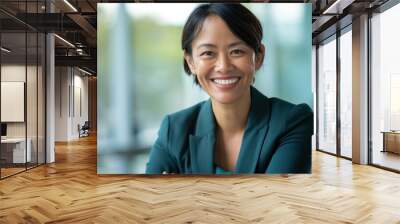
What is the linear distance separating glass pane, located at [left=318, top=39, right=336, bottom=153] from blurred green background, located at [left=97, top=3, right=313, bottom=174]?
5216mm

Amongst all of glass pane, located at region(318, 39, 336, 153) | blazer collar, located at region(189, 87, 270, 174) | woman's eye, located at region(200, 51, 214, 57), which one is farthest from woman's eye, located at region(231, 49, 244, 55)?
glass pane, located at region(318, 39, 336, 153)

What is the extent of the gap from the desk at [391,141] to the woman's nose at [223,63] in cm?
402

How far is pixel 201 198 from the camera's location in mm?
5090

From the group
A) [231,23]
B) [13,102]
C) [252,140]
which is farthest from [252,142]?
[13,102]

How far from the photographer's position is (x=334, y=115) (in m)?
10.5

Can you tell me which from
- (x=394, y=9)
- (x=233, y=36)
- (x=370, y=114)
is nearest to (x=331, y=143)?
(x=370, y=114)

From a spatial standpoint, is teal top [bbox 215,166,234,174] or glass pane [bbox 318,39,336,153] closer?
teal top [bbox 215,166,234,174]

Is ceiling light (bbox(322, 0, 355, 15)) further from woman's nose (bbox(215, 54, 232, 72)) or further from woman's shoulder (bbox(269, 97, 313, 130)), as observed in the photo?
woman's nose (bbox(215, 54, 232, 72))

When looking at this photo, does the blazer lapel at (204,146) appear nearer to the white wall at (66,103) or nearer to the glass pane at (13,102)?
the glass pane at (13,102)

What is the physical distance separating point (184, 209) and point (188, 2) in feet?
10.8

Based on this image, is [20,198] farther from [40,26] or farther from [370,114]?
[370,114]

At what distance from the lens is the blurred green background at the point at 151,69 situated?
18.8ft

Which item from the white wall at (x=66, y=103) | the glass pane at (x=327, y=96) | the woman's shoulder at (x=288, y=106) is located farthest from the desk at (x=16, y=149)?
the white wall at (x=66, y=103)

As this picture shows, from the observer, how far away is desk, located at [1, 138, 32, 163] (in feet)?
22.4
